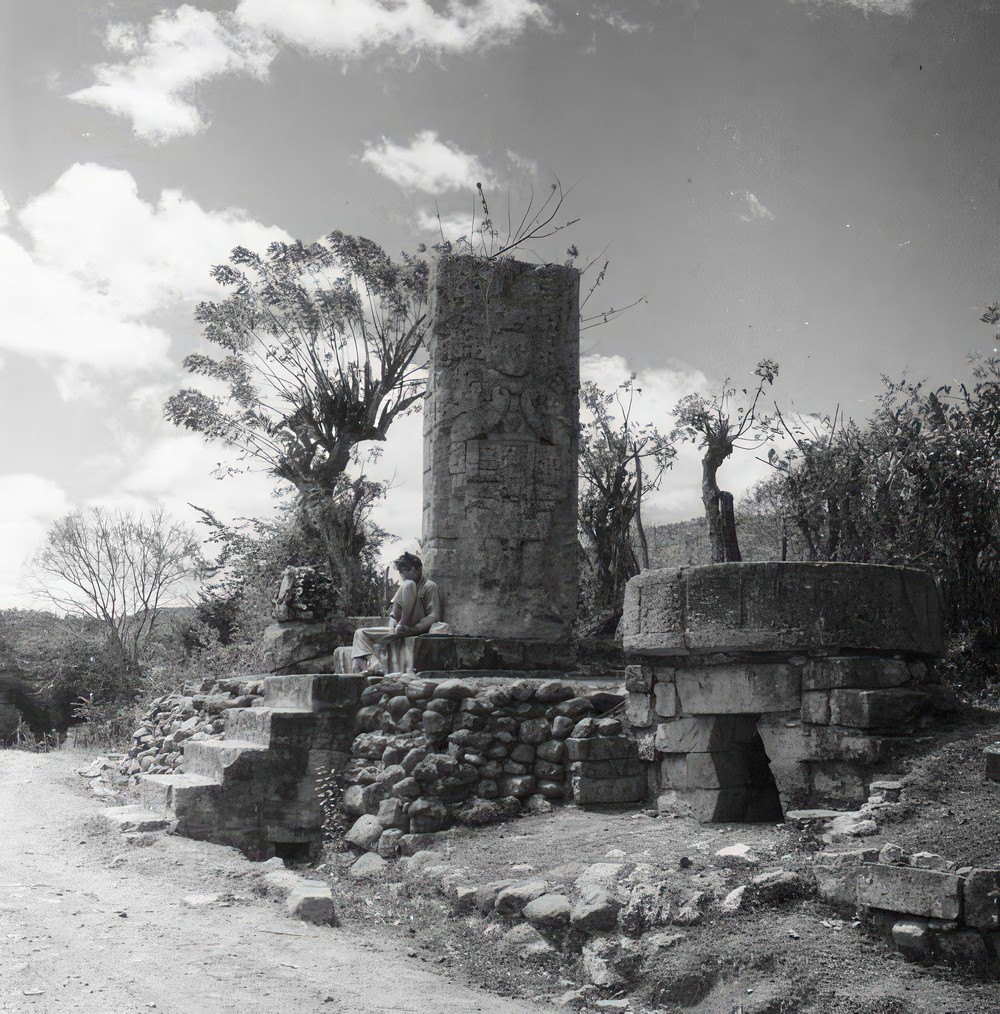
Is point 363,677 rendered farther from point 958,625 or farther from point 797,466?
point 797,466

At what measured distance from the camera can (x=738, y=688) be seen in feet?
18.4

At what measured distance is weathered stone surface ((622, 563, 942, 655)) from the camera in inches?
212

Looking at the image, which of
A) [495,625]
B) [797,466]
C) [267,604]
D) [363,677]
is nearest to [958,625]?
[797,466]

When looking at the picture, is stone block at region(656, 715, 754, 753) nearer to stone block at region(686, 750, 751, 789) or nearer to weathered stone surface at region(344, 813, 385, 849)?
stone block at region(686, 750, 751, 789)

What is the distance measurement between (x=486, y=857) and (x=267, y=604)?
9297 millimetres

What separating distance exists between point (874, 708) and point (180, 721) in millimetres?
7591

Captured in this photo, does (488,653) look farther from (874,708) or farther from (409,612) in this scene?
(874,708)

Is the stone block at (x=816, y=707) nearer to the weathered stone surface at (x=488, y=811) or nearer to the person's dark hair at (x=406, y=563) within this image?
the weathered stone surface at (x=488, y=811)

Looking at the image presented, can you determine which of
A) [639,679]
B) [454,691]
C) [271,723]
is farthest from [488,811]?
[271,723]

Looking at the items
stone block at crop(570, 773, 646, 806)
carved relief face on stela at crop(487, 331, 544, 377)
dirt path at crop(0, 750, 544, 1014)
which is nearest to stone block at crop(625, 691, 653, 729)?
stone block at crop(570, 773, 646, 806)

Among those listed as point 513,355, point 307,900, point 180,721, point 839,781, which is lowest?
point 307,900

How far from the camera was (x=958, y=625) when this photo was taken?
9086 millimetres

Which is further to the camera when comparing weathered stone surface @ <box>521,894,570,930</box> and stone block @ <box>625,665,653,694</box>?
stone block @ <box>625,665,653,694</box>

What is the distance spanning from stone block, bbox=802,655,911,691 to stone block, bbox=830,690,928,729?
7 cm
